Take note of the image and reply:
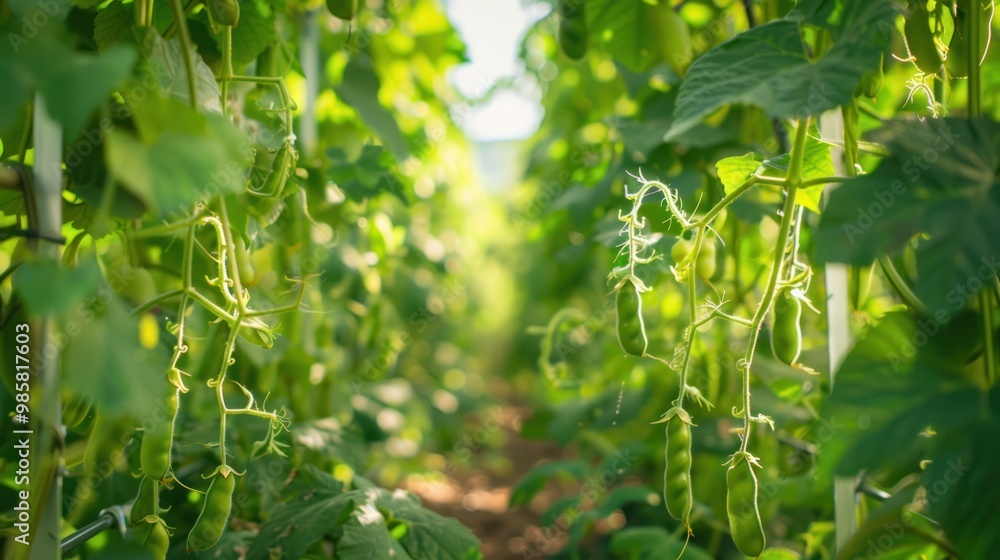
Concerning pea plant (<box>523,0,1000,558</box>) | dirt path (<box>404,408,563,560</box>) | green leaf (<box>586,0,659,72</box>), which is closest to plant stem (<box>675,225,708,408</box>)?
pea plant (<box>523,0,1000,558</box>)

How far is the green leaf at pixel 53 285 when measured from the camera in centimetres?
53

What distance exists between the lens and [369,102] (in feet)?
4.81

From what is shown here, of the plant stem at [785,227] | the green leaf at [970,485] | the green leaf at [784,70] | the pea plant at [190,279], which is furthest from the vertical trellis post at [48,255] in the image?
the green leaf at [970,485]

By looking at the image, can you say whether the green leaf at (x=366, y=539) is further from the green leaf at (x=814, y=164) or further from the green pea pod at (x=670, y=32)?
the green pea pod at (x=670, y=32)

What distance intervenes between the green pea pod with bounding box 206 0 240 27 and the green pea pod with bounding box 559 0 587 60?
64 centimetres

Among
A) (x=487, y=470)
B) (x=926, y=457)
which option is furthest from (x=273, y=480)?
(x=487, y=470)

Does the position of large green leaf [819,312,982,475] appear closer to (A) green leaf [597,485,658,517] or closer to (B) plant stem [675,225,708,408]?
(B) plant stem [675,225,708,408]

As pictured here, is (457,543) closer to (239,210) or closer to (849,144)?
(239,210)

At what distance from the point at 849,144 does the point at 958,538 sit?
1.56 ft

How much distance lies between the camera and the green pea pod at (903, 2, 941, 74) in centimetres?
88

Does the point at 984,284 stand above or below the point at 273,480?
above

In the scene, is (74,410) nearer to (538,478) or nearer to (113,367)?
(113,367)

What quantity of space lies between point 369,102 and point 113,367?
39.6 inches

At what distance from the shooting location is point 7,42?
2.06ft
